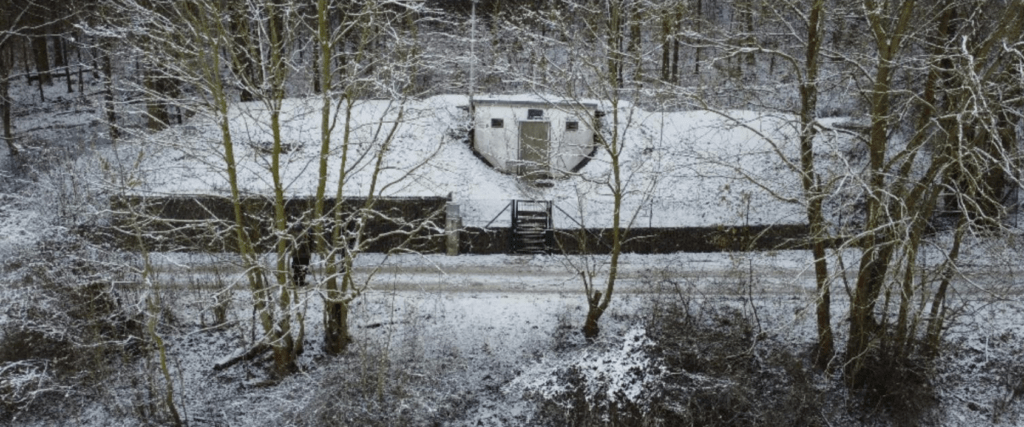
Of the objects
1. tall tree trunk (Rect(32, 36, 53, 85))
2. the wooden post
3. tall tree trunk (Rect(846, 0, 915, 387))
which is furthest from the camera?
tall tree trunk (Rect(32, 36, 53, 85))

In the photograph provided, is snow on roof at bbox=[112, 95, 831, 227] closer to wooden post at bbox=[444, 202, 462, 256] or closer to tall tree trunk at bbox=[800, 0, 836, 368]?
wooden post at bbox=[444, 202, 462, 256]

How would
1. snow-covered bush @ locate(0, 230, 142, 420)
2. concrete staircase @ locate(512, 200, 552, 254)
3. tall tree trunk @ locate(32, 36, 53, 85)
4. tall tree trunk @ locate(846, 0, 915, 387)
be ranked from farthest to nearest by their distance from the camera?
tall tree trunk @ locate(32, 36, 53, 85)
concrete staircase @ locate(512, 200, 552, 254)
snow-covered bush @ locate(0, 230, 142, 420)
tall tree trunk @ locate(846, 0, 915, 387)

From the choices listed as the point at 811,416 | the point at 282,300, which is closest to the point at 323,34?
the point at 282,300

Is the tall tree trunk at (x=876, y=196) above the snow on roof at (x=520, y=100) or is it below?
below

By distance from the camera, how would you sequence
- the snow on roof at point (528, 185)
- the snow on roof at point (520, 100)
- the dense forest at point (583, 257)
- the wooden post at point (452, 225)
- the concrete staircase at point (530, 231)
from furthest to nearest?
the snow on roof at point (520, 100)
the snow on roof at point (528, 185)
the concrete staircase at point (530, 231)
the wooden post at point (452, 225)
the dense forest at point (583, 257)

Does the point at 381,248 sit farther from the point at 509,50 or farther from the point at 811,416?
the point at 509,50

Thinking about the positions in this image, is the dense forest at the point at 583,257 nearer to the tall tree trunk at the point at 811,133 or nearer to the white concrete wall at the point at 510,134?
the tall tree trunk at the point at 811,133

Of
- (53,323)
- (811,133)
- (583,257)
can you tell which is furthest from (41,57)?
(811,133)

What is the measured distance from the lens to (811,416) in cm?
1380

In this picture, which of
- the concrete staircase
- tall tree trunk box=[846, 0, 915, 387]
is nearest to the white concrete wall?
the concrete staircase

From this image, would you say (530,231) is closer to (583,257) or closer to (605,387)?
(583,257)

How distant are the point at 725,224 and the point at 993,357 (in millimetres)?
7657

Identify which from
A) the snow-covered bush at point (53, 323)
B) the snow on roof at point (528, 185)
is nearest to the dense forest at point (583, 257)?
the snow-covered bush at point (53, 323)

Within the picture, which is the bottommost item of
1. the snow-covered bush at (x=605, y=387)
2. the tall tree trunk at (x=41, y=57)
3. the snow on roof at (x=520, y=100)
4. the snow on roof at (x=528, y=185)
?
the snow-covered bush at (x=605, y=387)
